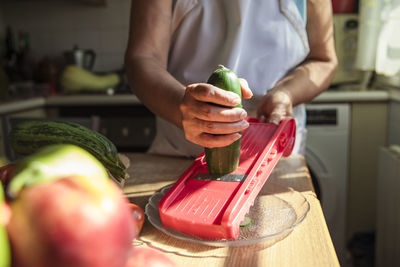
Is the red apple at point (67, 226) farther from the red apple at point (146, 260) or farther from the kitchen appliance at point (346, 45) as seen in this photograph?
the kitchen appliance at point (346, 45)

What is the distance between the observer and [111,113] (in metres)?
2.21

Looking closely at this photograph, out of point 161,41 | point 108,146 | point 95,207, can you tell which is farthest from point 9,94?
point 95,207

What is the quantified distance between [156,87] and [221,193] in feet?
1.23

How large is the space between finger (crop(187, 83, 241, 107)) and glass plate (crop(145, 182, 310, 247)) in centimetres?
17

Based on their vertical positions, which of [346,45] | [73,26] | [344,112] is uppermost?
[73,26]

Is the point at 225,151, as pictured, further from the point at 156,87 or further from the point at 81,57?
the point at 81,57

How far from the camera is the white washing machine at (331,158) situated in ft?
6.57

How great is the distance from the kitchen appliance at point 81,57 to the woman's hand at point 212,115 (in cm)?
208

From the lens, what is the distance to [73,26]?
2.73 m

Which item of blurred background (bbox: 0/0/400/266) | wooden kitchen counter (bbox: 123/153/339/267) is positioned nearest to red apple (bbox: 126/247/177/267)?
wooden kitchen counter (bbox: 123/153/339/267)

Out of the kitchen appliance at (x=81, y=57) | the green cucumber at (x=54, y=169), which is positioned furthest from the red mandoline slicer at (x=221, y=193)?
the kitchen appliance at (x=81, y=57)

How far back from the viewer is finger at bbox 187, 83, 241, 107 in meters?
0.57

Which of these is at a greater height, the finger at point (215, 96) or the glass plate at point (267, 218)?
the finger at point (215, 96)

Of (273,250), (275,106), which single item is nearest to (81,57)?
(275,106)
